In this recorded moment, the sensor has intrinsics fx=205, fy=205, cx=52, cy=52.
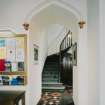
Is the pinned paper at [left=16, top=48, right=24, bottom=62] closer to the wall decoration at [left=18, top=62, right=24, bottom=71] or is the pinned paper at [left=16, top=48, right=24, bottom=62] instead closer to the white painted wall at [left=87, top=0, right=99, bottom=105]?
the wall decoration at [left=18, top=62, right=24, bottom=71]

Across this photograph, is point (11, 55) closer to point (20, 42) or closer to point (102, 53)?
point (20, 42)

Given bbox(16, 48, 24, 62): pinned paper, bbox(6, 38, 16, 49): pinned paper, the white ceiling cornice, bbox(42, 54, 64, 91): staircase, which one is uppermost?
the white ceiling cornice

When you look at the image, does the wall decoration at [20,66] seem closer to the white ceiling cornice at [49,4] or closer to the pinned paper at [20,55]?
the pinned paper at [20,55]

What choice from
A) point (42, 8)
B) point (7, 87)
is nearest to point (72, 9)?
point (42, 8)

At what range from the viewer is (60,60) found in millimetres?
11492

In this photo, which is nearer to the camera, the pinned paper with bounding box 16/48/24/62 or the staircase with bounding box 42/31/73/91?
the pinned paper with bounding box 16/48/24/62

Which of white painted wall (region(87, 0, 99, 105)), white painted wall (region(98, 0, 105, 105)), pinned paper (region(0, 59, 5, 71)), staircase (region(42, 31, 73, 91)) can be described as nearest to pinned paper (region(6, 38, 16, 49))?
pinned paper (region(0, 59, 5, 71))

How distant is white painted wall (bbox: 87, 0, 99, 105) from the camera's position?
378 centimetres

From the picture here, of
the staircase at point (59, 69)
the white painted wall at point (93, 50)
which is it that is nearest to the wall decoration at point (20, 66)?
the white painted wall at point (93, 50)

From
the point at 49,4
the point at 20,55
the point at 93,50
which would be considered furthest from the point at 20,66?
the point at 93,50

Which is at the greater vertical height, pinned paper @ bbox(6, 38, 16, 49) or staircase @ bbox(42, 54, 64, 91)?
pinned paper @ bbox(6, 38, 16, 49)

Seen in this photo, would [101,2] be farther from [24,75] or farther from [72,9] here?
[24,75]

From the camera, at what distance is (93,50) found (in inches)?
160

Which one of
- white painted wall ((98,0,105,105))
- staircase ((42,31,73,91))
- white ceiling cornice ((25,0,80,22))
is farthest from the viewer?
staircase ((42,31,73,91))
